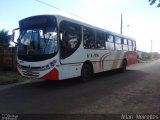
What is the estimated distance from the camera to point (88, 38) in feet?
42.0

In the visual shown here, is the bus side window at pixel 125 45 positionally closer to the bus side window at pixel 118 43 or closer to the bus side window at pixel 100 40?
the bus side window at pixel 118 43

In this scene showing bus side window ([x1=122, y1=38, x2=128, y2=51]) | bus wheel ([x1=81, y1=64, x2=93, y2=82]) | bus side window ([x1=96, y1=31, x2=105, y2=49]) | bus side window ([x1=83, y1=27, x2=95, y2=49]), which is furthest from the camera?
bus side window ([x1=122, y1=38, x2=128, y2=51])

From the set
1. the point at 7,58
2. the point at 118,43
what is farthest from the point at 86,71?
the point at 7,58

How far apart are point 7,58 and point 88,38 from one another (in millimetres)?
6992

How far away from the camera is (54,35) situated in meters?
10.1

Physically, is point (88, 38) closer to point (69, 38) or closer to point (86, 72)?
point (86, 72)

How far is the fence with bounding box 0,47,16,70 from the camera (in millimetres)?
16891

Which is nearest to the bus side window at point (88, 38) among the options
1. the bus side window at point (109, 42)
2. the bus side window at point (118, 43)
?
the bus side window at point (109, 42)

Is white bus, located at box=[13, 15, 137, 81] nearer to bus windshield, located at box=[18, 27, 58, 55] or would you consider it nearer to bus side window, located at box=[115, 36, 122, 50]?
bus windshield, located at box=[18, 27, 58, 55]

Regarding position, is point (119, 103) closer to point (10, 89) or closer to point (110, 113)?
point (110, 113)

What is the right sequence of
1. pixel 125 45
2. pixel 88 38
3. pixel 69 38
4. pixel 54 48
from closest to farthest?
1. pixel 54 48
2. pixel 69 38
3. pixel 88 38
4. pixel 125 45

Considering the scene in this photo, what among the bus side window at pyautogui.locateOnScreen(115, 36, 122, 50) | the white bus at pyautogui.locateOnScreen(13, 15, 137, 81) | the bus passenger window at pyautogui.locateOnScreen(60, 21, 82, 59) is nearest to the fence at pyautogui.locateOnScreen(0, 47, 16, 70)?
the white bus at pyautogui.locateOnScreen(13, 15, 137, 81)

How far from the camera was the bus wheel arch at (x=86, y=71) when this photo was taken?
12320 mm

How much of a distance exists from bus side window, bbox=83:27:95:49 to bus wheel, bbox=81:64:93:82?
1027 millimetres
